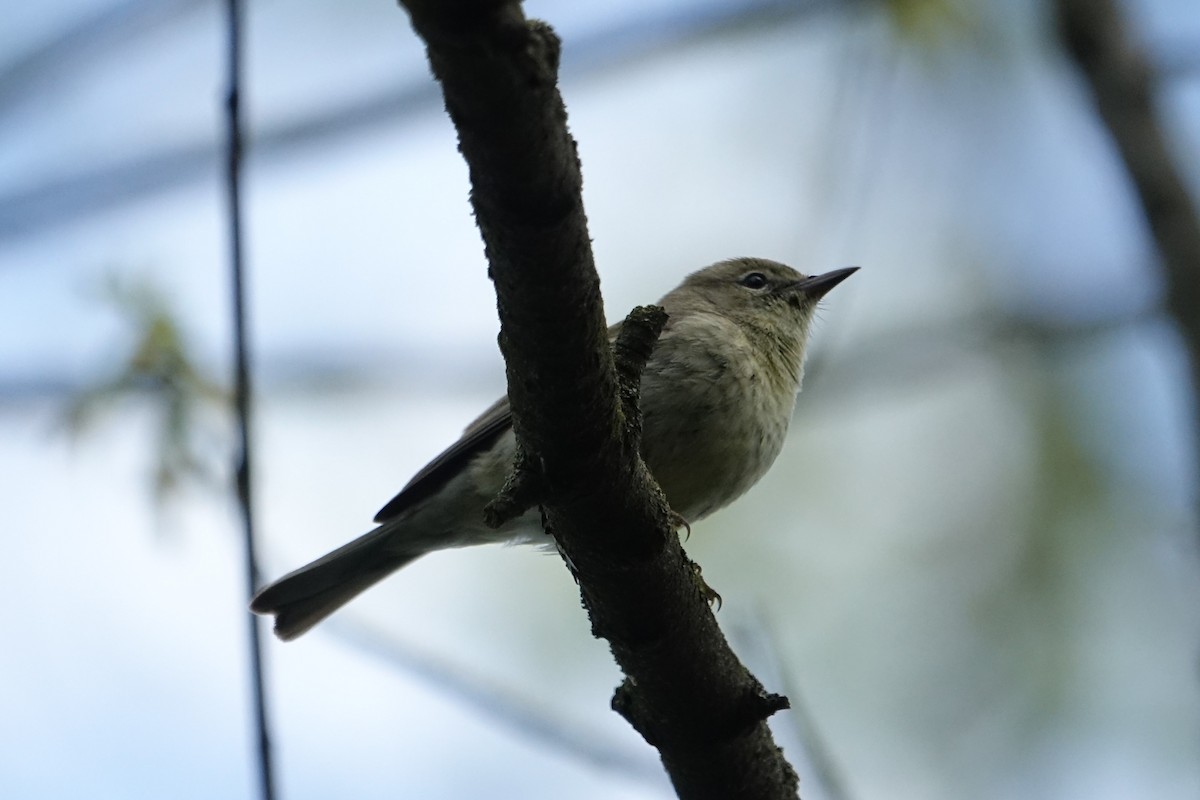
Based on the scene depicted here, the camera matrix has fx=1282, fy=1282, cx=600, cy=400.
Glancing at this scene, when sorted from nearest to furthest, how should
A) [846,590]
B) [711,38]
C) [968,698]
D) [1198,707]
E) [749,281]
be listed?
1. [711,38]
2. [749,281]
3. [1198,707]
4. [968,698]
5. [846,590]

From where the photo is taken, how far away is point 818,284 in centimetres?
757

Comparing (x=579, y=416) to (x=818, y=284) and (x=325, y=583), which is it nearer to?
(x=325, y=583)

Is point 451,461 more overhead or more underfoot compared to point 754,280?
more underfoot

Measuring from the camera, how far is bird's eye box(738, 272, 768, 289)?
770 centimetres

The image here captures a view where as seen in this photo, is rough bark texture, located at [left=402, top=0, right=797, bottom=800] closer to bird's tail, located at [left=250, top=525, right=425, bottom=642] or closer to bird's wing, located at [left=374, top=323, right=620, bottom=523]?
bird's wing, located at [left=374, top=323, right=620, bottom=523]

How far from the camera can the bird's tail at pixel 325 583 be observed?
6355mm

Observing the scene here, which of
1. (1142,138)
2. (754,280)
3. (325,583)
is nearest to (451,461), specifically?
(325,583)

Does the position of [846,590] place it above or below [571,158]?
above

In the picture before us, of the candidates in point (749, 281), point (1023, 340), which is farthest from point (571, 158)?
point (749, 281)

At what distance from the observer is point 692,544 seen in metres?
9.88

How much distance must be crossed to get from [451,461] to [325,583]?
1029mm

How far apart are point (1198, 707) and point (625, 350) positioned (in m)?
7.08

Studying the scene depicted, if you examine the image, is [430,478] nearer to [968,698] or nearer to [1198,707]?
[968,698]

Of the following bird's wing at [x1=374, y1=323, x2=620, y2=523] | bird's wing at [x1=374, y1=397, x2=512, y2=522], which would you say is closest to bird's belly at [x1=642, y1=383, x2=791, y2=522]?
bird's wing at [x1=374, y1=323, x2=620, y2=523]
